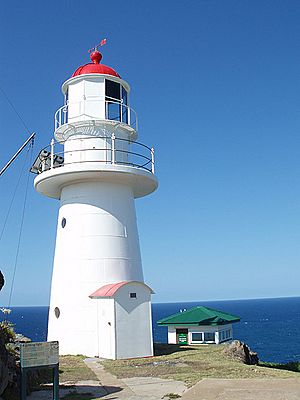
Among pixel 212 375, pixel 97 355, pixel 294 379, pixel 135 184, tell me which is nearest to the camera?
pixel 294 379

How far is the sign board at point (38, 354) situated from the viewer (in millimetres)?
8898

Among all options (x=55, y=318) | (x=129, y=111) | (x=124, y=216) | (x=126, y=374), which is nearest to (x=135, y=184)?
(x=124, y=216)

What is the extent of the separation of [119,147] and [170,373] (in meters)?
8.67

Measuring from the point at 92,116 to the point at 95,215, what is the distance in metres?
3.63

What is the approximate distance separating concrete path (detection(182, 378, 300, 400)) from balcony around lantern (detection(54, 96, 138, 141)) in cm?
1001

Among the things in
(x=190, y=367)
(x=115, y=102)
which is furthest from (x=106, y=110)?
(x=190, y=367)

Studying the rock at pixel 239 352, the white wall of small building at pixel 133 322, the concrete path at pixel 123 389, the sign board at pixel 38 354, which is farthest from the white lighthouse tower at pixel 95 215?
the sign board at pixel 38 354

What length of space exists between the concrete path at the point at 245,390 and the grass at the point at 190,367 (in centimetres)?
56

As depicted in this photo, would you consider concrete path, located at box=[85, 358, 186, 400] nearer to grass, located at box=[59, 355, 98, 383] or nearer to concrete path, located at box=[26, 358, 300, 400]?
concrete path, located at box=[26, 358, 300, 400]

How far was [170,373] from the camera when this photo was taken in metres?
12.3

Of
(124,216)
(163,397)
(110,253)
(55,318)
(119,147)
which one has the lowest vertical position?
(163,397)

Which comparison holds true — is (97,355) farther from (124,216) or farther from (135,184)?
(135,184)

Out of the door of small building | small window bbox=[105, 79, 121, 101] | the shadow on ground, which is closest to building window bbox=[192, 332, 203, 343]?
the door of small building

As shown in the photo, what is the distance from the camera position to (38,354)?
9.11 metres
